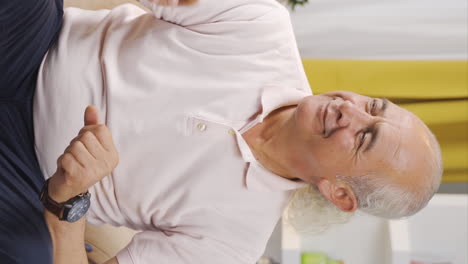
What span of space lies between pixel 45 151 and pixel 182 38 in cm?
42

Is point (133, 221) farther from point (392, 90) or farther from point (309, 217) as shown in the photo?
point (392, 90)

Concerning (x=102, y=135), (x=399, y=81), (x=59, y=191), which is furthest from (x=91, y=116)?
(x=399, y=81)

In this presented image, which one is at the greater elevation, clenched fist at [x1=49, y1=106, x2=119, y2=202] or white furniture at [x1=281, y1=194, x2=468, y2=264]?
clenched fist at [x1=49, y1=106, x2=119, y2=202]

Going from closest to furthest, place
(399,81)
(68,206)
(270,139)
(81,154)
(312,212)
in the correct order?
1. (81,154)
2. (68,206)
3. (270,139)
4. (312,212)
5. (399,81)

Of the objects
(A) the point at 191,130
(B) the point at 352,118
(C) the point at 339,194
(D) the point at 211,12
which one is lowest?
(C) the point at 339,194

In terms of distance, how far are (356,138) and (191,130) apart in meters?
0.39

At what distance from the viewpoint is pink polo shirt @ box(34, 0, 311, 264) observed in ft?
4.06

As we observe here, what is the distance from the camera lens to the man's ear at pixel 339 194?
4.24 ft

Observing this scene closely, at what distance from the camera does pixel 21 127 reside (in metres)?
1.24

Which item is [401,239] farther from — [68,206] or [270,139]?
[68,206]

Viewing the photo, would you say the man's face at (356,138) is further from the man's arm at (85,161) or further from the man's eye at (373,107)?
the man's arm at (85,161)

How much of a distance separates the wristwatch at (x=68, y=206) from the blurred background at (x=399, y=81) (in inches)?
29.7

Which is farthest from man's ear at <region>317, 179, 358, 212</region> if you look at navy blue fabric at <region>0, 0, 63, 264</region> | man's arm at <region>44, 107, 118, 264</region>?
navy blue fabric at <region>0, 0, 63, 264</region>

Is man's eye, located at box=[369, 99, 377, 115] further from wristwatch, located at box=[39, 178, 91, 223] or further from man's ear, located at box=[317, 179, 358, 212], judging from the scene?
wristwatch, located at box=[39, 178, 91, 223]
